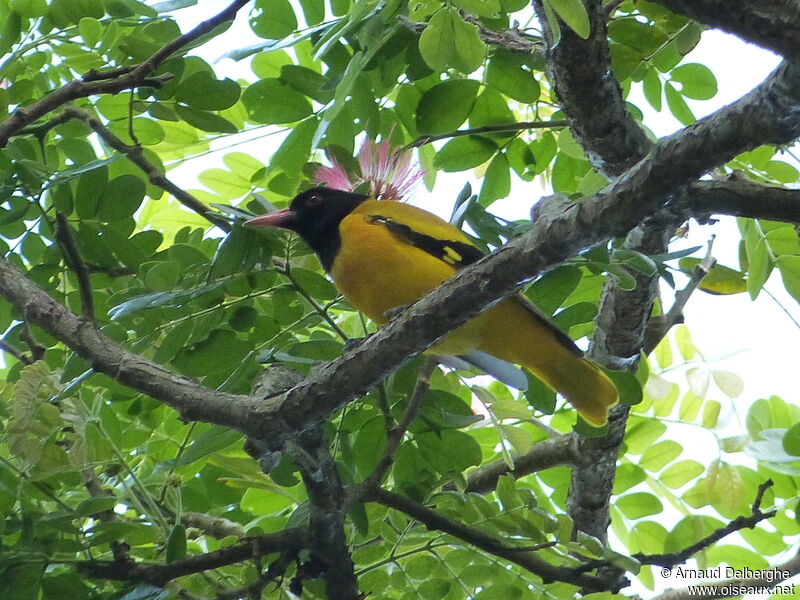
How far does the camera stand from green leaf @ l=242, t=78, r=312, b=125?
2.69m

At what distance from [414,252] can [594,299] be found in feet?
1.96

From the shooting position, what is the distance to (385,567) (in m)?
2.38

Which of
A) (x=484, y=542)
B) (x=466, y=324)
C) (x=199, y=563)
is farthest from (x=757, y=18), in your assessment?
(x=199, y=563)

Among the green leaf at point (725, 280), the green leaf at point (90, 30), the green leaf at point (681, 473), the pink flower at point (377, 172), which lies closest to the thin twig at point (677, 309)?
the green leaf at point (725, 280)

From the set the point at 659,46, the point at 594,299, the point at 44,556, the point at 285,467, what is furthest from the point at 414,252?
the point at 44,556

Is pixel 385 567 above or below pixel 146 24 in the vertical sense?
below

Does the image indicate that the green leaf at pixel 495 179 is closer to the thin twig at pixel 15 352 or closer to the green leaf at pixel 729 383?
the green leaf at pixel 729 383

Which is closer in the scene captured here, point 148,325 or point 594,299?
point 148,325

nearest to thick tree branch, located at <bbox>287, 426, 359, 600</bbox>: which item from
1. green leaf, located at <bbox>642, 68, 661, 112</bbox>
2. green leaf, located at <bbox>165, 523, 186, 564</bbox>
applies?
green leaf, located at <bbox>165, 523, 186, 564</bbox>

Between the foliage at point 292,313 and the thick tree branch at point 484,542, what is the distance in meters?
0.08

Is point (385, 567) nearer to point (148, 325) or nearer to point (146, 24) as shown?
point (148, 325)

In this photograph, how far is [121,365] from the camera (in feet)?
6.66

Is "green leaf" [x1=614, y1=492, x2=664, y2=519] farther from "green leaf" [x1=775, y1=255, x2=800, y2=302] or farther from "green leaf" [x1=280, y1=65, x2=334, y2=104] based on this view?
"green leaf" [x1=280, y1=65, x2=334, y2=104]

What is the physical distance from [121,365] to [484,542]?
982mm
